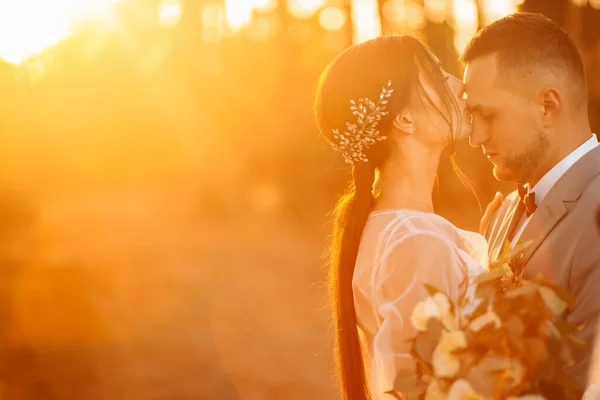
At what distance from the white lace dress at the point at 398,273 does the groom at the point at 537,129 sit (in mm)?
380

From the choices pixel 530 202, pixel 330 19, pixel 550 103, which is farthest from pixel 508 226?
pixel 330 19

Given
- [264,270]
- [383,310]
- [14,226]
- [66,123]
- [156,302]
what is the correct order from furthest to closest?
[66,123], [264,270], [14,226], [156,302], [383,310]

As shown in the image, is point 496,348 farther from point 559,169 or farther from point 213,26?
point 213,26

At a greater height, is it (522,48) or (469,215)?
(522,48)

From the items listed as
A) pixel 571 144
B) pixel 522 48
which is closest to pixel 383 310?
pixel 571 144

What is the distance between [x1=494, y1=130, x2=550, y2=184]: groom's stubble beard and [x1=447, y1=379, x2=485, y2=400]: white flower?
2.06m

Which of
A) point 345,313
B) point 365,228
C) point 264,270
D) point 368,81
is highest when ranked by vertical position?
point 368,81

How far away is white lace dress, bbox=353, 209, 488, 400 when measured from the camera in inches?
133

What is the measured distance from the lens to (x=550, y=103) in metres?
4.09

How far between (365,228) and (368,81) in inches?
26.5

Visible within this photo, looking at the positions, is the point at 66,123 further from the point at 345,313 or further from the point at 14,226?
the point at 345,313

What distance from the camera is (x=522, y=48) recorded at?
13.9ft

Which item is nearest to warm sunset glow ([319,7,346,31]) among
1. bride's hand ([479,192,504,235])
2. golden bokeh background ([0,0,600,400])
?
golden bokeh background ([0,0,600,400])

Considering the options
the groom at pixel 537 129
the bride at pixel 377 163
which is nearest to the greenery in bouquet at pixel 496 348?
the bride at pixel 377 163
